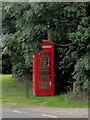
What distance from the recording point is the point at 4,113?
998 centimetres

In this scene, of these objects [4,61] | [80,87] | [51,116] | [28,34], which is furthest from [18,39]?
[4,61]

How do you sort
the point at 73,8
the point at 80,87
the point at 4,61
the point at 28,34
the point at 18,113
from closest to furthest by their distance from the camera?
the point at 73,8
the point at 28,34
the point at 18,113
the point at 80,87
the point at 4,61

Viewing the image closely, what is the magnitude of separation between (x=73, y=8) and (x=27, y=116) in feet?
12.1

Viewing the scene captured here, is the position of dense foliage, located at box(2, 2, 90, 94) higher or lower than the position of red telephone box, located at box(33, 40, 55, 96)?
higher

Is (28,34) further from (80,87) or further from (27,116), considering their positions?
(80,87)

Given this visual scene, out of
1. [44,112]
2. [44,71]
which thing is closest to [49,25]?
[44,112]

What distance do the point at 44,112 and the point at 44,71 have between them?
14.6 feet

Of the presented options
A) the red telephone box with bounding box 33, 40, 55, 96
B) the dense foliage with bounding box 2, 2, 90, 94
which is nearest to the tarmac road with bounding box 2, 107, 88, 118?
the dense foliage with bounding box 2, 2, 90, 94

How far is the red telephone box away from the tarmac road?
3326 mm

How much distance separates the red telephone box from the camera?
14134 mm

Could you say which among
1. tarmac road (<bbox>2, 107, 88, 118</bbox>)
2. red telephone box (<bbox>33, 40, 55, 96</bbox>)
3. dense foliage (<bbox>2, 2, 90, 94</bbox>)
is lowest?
tarmac road (<bbox>2, 107, 88, 118</bbox>)

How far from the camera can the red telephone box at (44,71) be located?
46.4ft

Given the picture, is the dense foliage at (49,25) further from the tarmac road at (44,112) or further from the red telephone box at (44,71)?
the red telephone box at (44,71)

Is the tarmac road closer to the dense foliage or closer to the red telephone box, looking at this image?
the dense foliage
